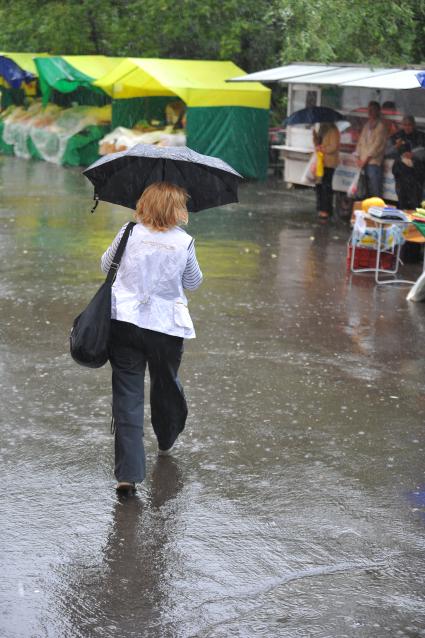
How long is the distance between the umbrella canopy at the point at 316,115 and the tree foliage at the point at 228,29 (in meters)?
1.09

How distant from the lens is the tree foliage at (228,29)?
1811 centimetres

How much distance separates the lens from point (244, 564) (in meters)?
4.96

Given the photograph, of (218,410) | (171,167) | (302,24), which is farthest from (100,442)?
(302,24)

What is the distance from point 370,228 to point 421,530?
23.4 ft

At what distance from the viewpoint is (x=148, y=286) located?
5672mm

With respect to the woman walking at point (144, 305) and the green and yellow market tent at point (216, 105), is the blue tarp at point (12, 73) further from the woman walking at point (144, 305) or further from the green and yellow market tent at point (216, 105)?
the woman walking at point (144, 305)

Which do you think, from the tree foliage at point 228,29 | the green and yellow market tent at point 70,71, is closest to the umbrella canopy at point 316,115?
the tree foliage at point 228,29

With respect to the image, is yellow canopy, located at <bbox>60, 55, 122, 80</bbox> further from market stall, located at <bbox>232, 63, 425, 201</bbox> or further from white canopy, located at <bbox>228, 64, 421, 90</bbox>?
market stall, located at <bbox>232, 63, 425, 201</bbox>

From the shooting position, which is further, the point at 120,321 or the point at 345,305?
the point at 345,305

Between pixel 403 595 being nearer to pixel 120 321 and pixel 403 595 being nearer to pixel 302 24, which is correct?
pixel 120 321

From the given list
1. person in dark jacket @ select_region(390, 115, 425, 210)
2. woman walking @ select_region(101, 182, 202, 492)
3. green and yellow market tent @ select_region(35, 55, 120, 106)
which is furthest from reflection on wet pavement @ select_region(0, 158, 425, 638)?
green and yellow market tent @ select_region(35, 55, 120, 106)

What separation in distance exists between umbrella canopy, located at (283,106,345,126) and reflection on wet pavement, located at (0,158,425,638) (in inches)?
245

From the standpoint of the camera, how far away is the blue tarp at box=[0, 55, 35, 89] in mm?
27484

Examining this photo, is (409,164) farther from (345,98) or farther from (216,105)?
(216,105)
